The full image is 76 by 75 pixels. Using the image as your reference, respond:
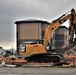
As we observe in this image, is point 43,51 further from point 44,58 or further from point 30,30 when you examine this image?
point 30,30

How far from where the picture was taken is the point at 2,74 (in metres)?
20.6

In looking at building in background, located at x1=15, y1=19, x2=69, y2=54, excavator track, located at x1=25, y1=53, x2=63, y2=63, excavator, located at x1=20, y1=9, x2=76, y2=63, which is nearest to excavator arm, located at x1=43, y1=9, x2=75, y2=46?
excavator, located at x1=20, y1=9, x2=76, y2=63

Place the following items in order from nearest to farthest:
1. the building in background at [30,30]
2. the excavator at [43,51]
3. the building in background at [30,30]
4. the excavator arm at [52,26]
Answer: the excavator at [43,51] → the excavator arm at [52,26] → the building in background at [30,30] → the building in background at [30,30]

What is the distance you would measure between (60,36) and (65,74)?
71.1m

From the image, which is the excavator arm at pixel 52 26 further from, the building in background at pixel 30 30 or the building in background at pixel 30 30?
the building in background at pixel 30 30

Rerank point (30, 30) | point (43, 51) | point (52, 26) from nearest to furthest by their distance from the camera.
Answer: point (43, 51), point (52, 26), point (30, 30)

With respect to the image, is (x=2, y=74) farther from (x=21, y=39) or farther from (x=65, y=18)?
(x=21, y=39)

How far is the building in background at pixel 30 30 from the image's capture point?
76688 mm

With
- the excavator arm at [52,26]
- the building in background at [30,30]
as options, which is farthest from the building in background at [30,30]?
the excavator arm at [52,26]

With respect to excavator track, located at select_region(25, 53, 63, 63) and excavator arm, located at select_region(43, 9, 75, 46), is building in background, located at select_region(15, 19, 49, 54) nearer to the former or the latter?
excavator arm, located at select_region(43, 9, 75, 46)

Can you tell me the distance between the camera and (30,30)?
257ft

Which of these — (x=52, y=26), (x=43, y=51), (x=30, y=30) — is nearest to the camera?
(x=43, y=51)

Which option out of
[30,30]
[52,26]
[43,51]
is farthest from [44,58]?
[30,30]

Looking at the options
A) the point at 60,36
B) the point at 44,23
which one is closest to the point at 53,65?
the point at 44,23
